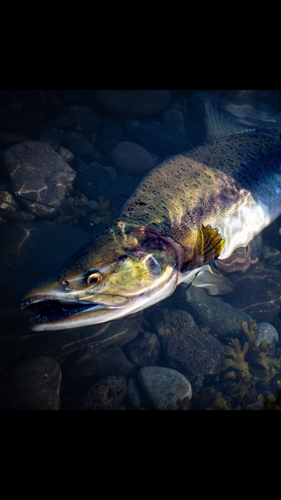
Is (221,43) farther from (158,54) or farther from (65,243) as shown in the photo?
(65,243)

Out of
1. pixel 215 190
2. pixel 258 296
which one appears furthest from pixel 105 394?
pixel 258 296

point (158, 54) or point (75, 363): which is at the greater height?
point (158, 54)

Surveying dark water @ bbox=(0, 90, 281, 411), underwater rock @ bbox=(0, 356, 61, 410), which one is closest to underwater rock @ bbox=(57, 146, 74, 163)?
dark water @ bbox=(0, 90, 281, 411)

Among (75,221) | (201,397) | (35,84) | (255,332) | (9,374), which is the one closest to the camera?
(9,374)

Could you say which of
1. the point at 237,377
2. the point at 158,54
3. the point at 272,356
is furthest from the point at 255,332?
the point at 158,54

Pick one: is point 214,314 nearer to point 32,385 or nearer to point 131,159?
point 32,385

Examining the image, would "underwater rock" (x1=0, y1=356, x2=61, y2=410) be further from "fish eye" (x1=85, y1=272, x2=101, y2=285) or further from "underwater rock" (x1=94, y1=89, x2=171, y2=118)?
"underwater rock" (x1=94, y1=89, x2=171, y2=118)
